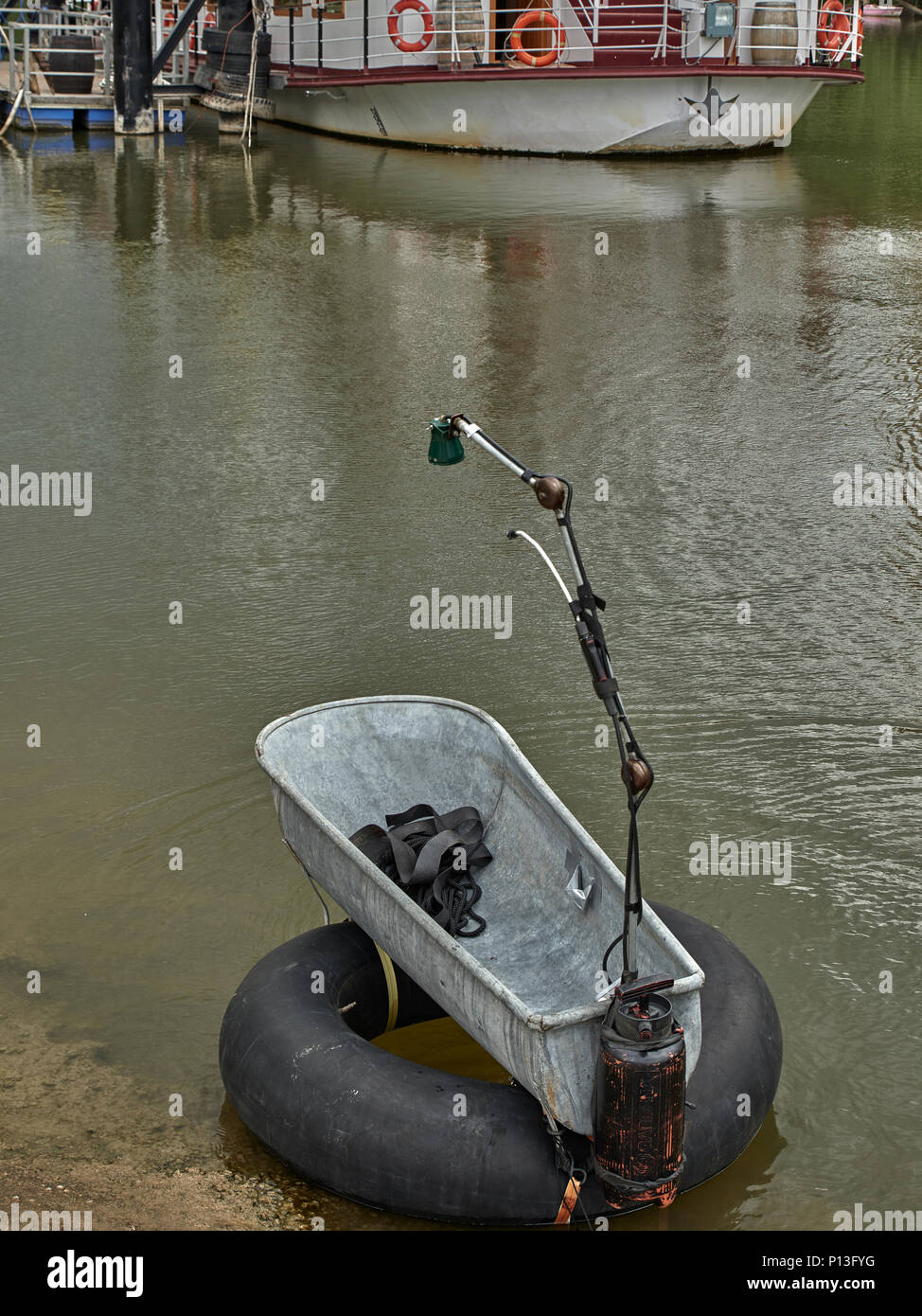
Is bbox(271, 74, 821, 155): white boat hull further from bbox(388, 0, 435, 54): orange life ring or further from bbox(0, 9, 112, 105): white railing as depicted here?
bbox(0, 9, 112, 105): white railing

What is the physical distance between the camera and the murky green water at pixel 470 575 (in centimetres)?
579

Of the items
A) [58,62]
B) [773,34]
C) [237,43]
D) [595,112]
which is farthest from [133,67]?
[773,34]

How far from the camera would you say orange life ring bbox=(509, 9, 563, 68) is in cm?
2150

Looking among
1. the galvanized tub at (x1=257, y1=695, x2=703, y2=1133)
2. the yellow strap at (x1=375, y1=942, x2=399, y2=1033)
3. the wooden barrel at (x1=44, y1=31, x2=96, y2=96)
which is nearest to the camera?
the galvanized tub at (x1=257, y1=695, x2=703, y2=1133)

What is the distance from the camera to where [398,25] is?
22656mm

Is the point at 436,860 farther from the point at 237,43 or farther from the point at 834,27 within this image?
the point at 237,43

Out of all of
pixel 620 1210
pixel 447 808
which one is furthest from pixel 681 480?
pixel 620 1210

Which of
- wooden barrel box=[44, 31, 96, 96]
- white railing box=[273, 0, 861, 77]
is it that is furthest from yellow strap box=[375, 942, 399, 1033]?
wooden barrel box=[44, 31, 96, 96]

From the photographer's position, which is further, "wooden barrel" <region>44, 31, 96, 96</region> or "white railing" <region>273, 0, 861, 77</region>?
"wooden barrel" <region>44, 31, 96, 96</region>

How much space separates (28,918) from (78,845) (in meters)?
0.56

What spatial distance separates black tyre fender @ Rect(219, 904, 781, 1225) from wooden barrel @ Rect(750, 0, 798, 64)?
1989 cm

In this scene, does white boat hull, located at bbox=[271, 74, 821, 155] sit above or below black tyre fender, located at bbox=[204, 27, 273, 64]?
below

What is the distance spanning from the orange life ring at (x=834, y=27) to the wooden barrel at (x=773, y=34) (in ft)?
3.20

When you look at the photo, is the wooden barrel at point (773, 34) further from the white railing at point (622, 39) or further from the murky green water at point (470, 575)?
the murky green water at point (470, 575)
